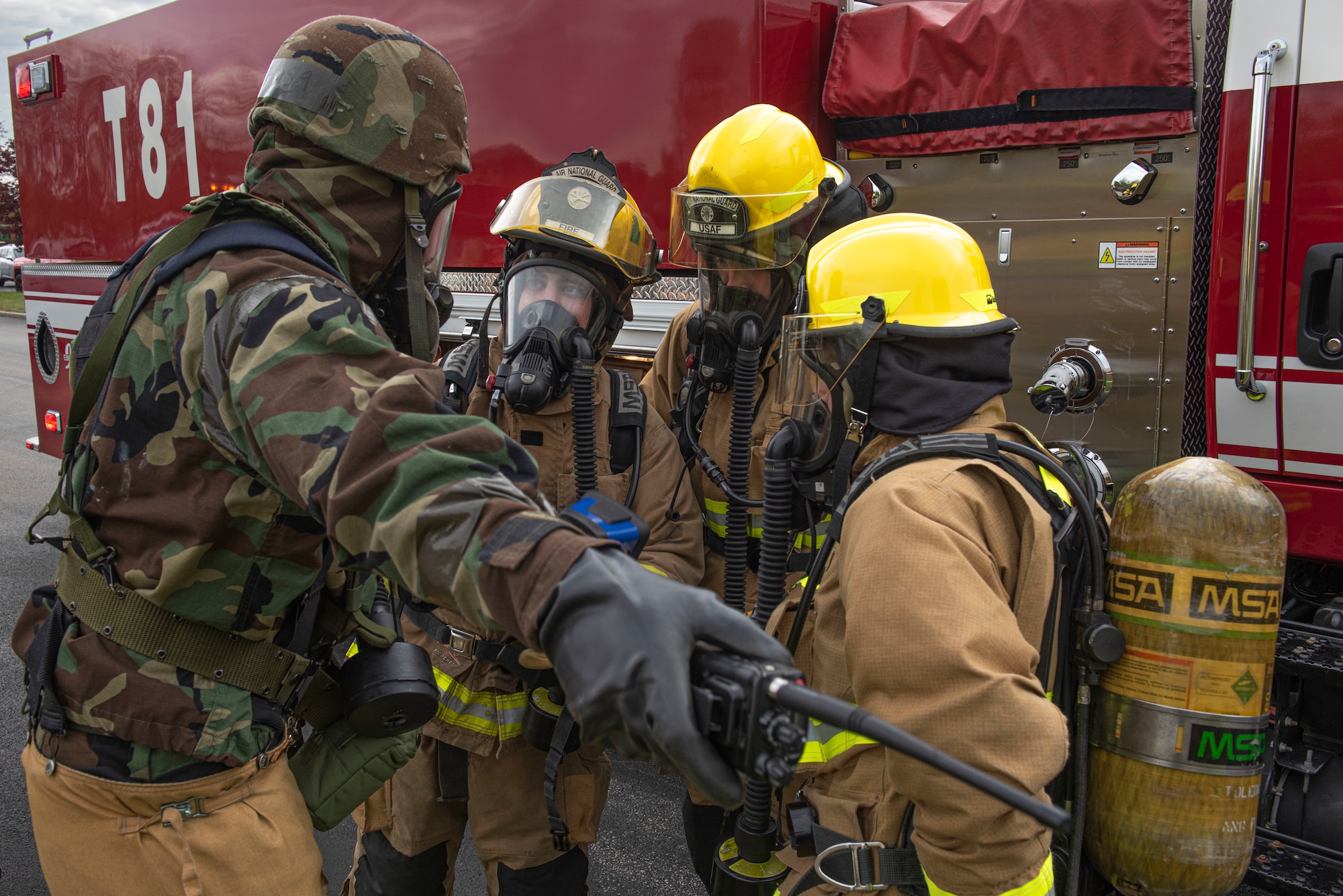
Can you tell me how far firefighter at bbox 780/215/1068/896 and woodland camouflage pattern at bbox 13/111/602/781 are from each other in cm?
69

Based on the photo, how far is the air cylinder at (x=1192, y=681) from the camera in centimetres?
177

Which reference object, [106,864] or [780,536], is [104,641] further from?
[780,536]

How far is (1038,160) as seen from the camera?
10.9ft

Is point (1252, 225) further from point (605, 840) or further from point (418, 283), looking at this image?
point (605, 840)

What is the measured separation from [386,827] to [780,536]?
132cm

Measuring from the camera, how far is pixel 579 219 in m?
2.79

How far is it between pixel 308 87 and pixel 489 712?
60.3 inches

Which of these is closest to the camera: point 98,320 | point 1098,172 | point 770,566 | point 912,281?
point 98,320

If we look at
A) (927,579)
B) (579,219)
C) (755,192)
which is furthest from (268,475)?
(755,192)

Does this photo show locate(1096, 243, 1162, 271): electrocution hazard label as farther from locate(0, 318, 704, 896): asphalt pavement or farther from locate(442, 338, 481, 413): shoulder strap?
locate(0, 318, 704, 896): asphalt pavement

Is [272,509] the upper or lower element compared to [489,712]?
upper

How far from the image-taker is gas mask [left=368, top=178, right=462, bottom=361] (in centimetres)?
174

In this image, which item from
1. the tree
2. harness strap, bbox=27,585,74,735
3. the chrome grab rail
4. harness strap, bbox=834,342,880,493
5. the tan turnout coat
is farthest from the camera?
the tree

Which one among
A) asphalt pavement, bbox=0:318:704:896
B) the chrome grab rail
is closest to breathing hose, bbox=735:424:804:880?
asphalt pavement, bbox=0:318:704:896
